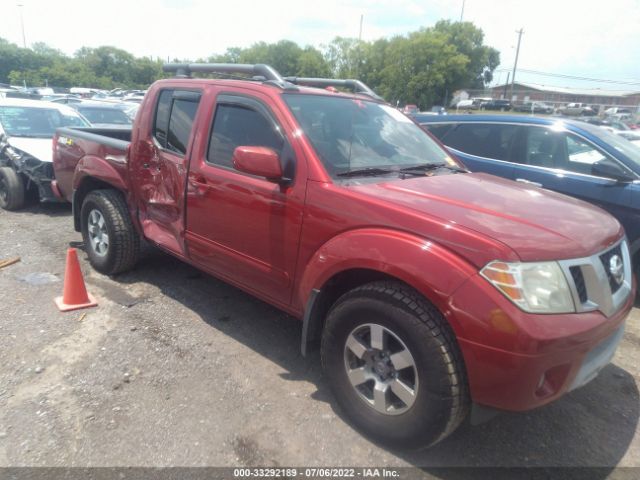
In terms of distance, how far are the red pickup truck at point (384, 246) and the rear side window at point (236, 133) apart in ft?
0.04

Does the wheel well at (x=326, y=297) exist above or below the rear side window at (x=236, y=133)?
below

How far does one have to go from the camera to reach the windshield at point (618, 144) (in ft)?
16.3

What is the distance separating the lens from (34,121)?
26.4ft

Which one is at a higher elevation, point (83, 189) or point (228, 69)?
point (228, 69)

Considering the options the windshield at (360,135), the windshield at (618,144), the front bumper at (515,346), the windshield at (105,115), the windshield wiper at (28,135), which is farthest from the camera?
the windshield at (105,115)

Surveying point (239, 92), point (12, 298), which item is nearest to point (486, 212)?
point (239, 92)

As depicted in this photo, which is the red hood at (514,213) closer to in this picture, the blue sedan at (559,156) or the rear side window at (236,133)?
the rear side window at (236,133)

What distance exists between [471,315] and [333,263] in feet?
2.68

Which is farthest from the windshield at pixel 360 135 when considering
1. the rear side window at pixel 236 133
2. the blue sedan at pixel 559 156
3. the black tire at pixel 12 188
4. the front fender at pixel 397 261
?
the black tire at pixel 12 188

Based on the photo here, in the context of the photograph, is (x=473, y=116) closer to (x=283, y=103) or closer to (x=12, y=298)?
(x=283, y=103)

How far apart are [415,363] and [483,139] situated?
14.1 ft

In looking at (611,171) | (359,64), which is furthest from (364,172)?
(359,64)

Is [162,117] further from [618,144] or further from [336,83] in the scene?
[618,144]

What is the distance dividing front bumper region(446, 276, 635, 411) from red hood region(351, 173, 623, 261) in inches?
10.6
